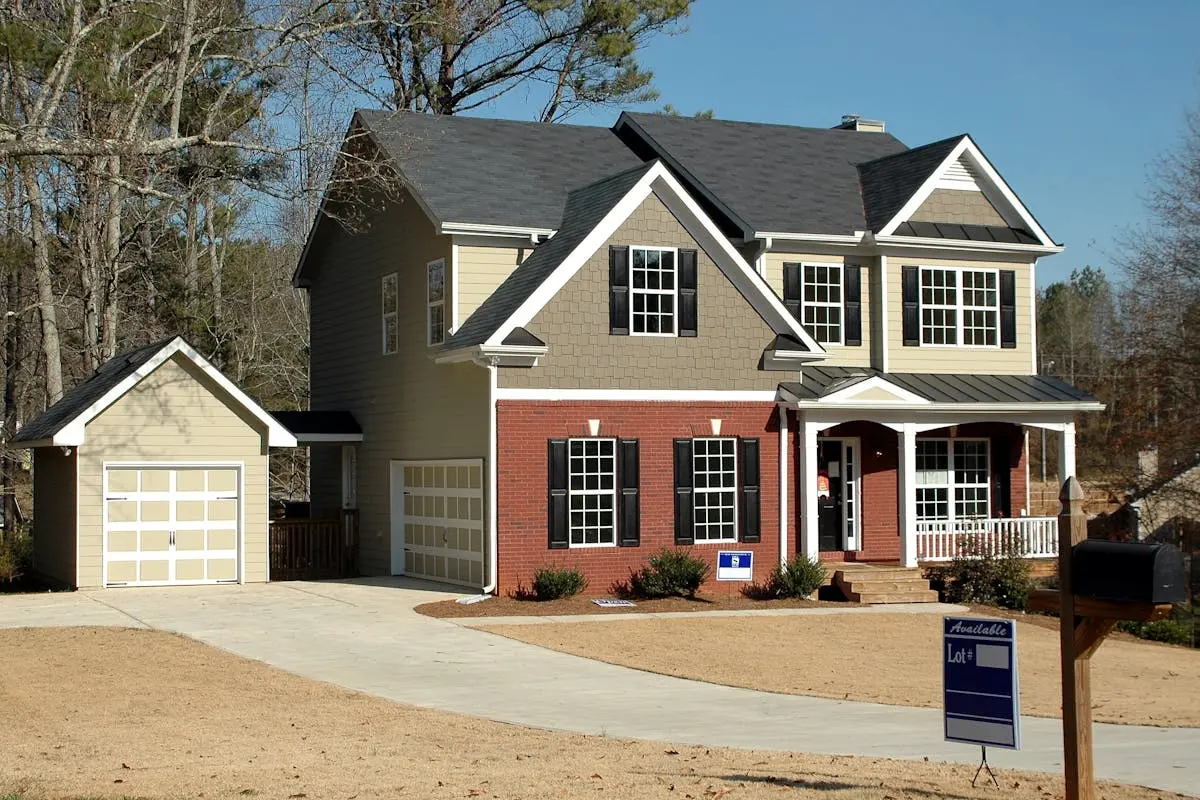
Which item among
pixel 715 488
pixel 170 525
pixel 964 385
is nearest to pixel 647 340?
pixel 715 488

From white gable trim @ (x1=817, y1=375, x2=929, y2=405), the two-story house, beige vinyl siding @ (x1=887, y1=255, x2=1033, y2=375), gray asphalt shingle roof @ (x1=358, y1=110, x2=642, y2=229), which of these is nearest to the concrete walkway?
the two-story house

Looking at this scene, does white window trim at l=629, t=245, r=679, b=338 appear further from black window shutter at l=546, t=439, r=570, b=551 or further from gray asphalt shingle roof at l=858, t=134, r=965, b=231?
gray asphalt shingle roof at l=858, t=134, r=965, b=231

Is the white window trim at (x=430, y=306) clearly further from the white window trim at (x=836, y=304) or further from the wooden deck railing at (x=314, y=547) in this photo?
the white window trim at (x=836, y=304)

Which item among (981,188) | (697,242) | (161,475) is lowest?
(161,475)

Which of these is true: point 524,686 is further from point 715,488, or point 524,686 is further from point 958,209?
point 958,209

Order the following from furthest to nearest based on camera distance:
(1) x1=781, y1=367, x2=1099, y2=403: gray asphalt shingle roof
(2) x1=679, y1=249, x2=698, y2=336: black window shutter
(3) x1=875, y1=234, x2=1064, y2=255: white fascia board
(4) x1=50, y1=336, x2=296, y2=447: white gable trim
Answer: (3) x1=875, y1=234, x2=1064, y2=255: white fascia board, (1) x1=781, y1=367, x2=1099, y2=403: gray asphalt shingle roof, (2) x1=679, y1=249, x2=698, y2=336: black window shutter, (4) x1=50, y1=336, x2=296, y2=447: white gable trim

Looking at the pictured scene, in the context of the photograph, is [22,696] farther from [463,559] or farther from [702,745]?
[463,559]

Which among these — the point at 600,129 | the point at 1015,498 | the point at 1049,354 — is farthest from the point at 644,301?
the point at 1049,354

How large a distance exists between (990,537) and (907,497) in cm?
223

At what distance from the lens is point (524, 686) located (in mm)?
17062

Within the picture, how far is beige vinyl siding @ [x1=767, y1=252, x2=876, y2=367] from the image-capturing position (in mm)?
29188

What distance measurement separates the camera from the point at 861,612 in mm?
25016

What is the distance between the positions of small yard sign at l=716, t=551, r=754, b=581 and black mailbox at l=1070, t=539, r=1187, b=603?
1626 centimetres

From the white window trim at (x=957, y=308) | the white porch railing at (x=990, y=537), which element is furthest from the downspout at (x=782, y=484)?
the white window trim at (x=957, y=308)
